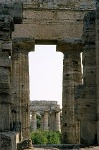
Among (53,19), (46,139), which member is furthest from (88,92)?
(46,139)

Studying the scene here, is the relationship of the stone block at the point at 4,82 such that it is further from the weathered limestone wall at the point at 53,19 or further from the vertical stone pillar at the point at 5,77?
the weathered limestone wall at the point at 53,19

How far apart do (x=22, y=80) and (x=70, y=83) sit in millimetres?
3181

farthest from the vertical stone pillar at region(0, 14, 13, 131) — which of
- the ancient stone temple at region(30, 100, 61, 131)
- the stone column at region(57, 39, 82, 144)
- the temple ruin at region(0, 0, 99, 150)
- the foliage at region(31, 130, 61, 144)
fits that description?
the ancient stone temple at region(30, 100, 61, 131)

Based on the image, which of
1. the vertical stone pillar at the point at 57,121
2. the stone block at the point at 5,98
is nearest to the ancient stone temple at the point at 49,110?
the vertical stone pillar at the point at 57,121

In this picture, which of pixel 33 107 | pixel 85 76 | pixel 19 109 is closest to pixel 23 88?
pixel 19 109

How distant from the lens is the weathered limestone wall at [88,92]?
15.6 metres

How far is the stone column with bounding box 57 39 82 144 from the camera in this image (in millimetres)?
27672

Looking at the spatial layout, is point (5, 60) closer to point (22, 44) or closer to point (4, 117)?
point (4, 117)

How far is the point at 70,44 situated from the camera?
2736 cm

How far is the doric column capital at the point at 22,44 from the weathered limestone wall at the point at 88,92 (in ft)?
34.7

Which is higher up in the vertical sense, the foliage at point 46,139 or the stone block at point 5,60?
the stone block at point 5,60

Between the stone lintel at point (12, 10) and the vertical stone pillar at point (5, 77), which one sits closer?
the vertical stone pillar at point (5, 77)

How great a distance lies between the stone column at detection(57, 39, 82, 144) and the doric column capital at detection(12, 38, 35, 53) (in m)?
1.75

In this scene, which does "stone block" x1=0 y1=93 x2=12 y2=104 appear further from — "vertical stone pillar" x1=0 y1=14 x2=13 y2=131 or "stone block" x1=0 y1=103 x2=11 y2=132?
"stone block" x1=0 y1=103 x2=11 y2=132
